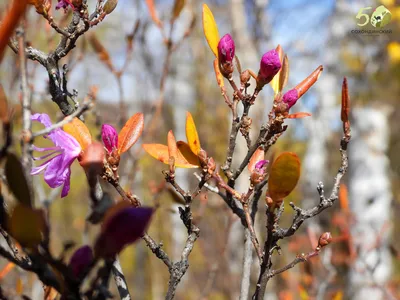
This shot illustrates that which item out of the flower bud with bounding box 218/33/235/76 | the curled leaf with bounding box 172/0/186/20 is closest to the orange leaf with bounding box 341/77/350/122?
the flower bud with bounding box 218/33/235/76

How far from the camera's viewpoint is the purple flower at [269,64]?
0.65 metres

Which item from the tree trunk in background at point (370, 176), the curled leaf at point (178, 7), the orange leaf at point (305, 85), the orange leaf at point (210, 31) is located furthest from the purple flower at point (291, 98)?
the tree trunk in background at point (370, 176)

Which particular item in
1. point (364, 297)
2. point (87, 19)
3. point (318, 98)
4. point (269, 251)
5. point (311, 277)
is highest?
point (318, 98)

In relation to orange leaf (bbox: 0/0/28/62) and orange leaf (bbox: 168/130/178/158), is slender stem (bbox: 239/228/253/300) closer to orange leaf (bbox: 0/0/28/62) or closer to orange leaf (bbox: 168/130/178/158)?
orange leaf (bbox: 168/130/178/158)

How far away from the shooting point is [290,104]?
66 cm

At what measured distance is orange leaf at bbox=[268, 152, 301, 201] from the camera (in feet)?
1.58

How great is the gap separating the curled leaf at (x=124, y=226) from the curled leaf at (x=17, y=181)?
84 mm

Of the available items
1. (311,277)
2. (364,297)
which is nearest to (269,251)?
(311,277)

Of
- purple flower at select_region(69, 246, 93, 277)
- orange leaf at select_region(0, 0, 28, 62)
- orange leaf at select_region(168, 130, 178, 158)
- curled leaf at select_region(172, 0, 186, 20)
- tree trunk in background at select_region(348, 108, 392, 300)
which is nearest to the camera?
orange leaf at select_region(0, 0, 28, 62)

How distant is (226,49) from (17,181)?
1.29 ft

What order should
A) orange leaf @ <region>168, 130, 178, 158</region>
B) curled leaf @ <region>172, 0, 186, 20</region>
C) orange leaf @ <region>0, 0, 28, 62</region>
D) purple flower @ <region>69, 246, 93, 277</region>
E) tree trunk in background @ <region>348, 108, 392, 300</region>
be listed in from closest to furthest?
orange leaf @ <region>0, 0, 28, 62</region>, purple flower @ <region>69, 246, 93, 277</region>, orange leaf @ <region>168, 130, 178, 158</region>, curled leaf @ <region>172, 0, 186, 20</region>, tree trunk in background @ <region>348, 108, 392, 300</region>

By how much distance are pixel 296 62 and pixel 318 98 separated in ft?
2.80

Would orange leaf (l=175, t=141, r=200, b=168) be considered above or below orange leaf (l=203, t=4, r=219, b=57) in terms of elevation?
below

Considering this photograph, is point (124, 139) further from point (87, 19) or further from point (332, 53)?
point (332, 53)
